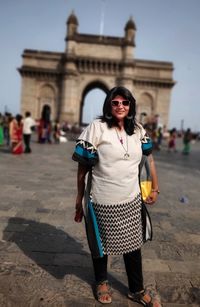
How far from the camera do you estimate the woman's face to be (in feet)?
8.18

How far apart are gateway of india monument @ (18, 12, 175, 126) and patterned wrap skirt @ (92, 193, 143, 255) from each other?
3767cm

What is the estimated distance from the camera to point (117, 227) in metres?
2.51

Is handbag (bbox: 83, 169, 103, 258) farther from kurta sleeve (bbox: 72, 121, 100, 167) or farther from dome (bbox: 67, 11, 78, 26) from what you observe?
dome (bbox: 67, 11, 78, 26)

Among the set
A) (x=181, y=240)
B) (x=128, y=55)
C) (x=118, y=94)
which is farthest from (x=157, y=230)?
(x=128, y=55)

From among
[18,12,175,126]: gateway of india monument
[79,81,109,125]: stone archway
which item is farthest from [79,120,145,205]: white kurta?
[79,81,109,125]: stone archway

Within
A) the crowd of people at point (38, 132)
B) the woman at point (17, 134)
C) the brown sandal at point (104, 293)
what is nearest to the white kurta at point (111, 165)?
the brown sandal at point (104, 293)

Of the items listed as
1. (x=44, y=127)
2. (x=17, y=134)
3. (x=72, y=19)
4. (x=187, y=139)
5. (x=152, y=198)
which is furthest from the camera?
(x=72, y=19)

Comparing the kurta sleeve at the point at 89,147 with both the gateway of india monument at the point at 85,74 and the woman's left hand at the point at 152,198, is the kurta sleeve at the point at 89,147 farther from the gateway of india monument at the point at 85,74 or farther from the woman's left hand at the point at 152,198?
the gateway of india monument at the point at 85,74

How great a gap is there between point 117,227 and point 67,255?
115 cm

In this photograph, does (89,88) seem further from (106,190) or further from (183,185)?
(106,190)

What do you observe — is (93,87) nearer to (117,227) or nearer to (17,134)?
(17,134)

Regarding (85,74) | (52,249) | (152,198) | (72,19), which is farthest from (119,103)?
(72,19)

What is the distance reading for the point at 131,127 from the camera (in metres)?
2.56

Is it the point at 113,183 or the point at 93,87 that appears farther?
the point at 93,87
